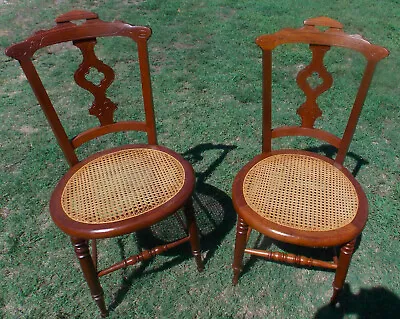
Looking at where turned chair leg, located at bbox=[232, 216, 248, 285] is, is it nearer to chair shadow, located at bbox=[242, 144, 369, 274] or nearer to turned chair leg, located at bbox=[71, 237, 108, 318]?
chair shadow, located at bbox=[242, 144, 369, 274]

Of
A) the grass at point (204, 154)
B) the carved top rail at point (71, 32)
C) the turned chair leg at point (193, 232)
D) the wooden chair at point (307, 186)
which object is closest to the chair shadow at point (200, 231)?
the grass at point (204, 154)

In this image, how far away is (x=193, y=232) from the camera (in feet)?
7.76

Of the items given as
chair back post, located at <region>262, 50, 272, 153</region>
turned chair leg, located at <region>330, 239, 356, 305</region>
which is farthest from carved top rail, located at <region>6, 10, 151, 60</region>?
turned chair leg, located at <region>330, 239, 356, 305</region>

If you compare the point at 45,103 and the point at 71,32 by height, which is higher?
the point at 71,32

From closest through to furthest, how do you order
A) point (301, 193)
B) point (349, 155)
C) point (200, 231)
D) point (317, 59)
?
point (301, 193), point (317, 59), point (200, 231), point (349, 155)

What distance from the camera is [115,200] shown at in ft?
6.59

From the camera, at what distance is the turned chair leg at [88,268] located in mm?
1974

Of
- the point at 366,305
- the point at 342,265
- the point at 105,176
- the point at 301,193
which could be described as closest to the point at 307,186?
the point at 301,193

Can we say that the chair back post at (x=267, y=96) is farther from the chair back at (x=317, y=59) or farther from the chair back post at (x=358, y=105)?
the chair back post at (x=358, y=105)

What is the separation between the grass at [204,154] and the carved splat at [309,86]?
1.00 meters

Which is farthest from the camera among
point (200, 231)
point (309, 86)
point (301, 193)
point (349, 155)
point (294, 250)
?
point (349, 155)

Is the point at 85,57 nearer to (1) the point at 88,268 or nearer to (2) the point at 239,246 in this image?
(1) the point at 88,268

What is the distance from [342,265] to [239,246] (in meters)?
0.55

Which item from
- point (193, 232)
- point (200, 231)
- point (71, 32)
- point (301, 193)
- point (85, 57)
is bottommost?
point (200, 231)
